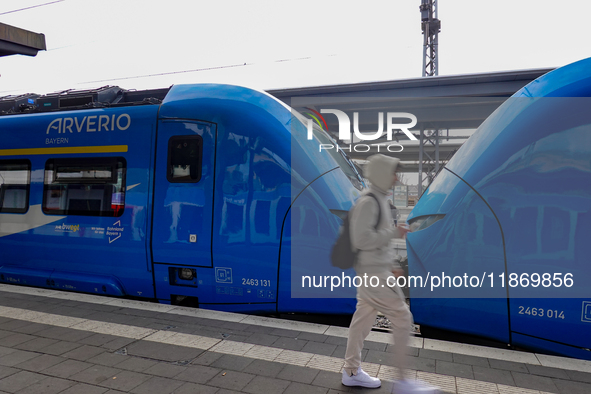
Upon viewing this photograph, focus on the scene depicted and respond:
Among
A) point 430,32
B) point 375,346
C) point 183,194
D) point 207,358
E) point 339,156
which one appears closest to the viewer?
point 207,358

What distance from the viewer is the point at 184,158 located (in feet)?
15.3

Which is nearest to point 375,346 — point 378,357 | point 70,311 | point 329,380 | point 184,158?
point 378,357

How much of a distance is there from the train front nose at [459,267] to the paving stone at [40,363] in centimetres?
323

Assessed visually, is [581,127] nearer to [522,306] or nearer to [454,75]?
[522,306]

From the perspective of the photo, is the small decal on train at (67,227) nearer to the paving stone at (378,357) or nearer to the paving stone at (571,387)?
the paving stone at (378,357)

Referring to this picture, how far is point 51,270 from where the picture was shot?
541 cm

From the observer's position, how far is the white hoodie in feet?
9.05

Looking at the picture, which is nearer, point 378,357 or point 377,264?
point 377,264

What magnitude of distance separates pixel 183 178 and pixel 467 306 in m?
3.29

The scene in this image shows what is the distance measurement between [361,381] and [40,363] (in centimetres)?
248

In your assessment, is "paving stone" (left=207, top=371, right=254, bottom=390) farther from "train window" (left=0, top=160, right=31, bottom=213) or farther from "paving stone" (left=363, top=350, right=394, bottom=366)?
"train window" (left=0, top=160, right=31, bottom=213)

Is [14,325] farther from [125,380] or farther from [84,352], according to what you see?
[125,380]

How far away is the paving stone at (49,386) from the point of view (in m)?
2.74

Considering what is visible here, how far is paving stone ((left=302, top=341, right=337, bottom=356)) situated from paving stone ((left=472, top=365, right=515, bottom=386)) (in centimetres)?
114
